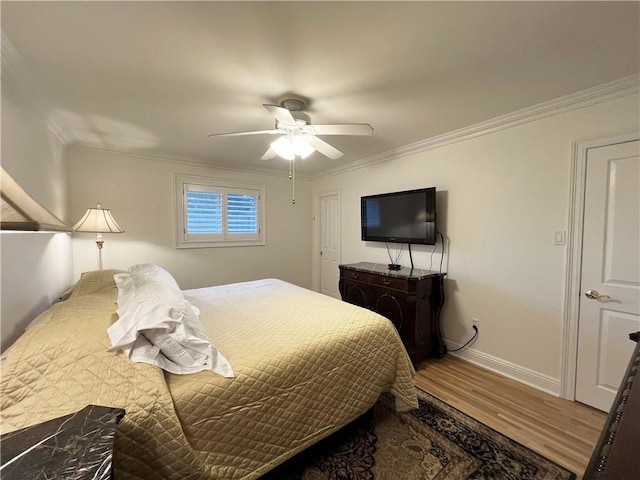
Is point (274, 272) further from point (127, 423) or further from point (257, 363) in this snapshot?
point (127, 423)

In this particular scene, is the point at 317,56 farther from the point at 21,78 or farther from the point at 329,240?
the point at 329,240

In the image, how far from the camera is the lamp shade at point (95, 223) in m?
2.55

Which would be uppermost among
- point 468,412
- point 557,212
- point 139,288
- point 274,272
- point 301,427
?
point 557,212

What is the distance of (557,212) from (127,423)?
9.98ft

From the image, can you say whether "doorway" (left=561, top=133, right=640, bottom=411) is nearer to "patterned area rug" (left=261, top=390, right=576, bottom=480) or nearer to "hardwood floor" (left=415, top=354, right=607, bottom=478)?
"hardwood floor" (left=415, top=354, right=607, bottom=478)

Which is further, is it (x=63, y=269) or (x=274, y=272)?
(x=274, y=272)

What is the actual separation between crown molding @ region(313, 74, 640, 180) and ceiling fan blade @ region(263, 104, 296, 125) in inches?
70.6

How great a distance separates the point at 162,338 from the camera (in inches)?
48.2

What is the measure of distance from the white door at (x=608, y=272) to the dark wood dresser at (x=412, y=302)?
111 cm

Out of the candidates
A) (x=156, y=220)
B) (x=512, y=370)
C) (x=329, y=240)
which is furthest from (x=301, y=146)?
(x=512, y=370)

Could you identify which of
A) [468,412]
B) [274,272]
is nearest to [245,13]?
[468,412]

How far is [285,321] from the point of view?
185 cm

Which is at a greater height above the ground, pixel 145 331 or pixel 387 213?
pixel 387 213

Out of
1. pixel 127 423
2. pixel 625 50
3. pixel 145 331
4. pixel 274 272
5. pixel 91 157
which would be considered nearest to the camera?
pixel 127 423
